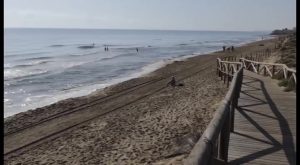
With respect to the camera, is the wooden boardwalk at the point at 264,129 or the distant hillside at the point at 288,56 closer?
the wooden boardwalk at the point at 264,129

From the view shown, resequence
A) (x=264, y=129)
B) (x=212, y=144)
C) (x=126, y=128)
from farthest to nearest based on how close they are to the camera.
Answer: (x=126, y=128)
(x=264, y=129)
(x=212, y=144)

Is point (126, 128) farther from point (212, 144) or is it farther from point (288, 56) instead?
point (288, 56)

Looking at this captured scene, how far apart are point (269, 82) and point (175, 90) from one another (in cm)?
909

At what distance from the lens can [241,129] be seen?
7.71 meters

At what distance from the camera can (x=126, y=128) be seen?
46.8 feet

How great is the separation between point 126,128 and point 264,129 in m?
7.25

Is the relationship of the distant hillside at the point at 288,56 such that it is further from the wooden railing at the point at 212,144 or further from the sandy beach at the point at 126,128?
the wooden railing at the point at 212,144

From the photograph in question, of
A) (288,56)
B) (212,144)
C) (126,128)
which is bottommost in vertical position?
(126,128)

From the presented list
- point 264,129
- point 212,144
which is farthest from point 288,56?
point 212,144

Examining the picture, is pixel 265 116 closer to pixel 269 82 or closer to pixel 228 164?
pixel 228 164

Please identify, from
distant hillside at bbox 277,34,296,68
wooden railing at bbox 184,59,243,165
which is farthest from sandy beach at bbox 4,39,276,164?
distant hillside at bbox 277,34,296,68

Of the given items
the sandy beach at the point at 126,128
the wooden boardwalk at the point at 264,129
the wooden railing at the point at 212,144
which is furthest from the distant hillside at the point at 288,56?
the wooden railing at the point at 212,144

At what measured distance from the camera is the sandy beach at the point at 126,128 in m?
Result: 11.0

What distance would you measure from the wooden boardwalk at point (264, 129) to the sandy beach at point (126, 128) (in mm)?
1884
